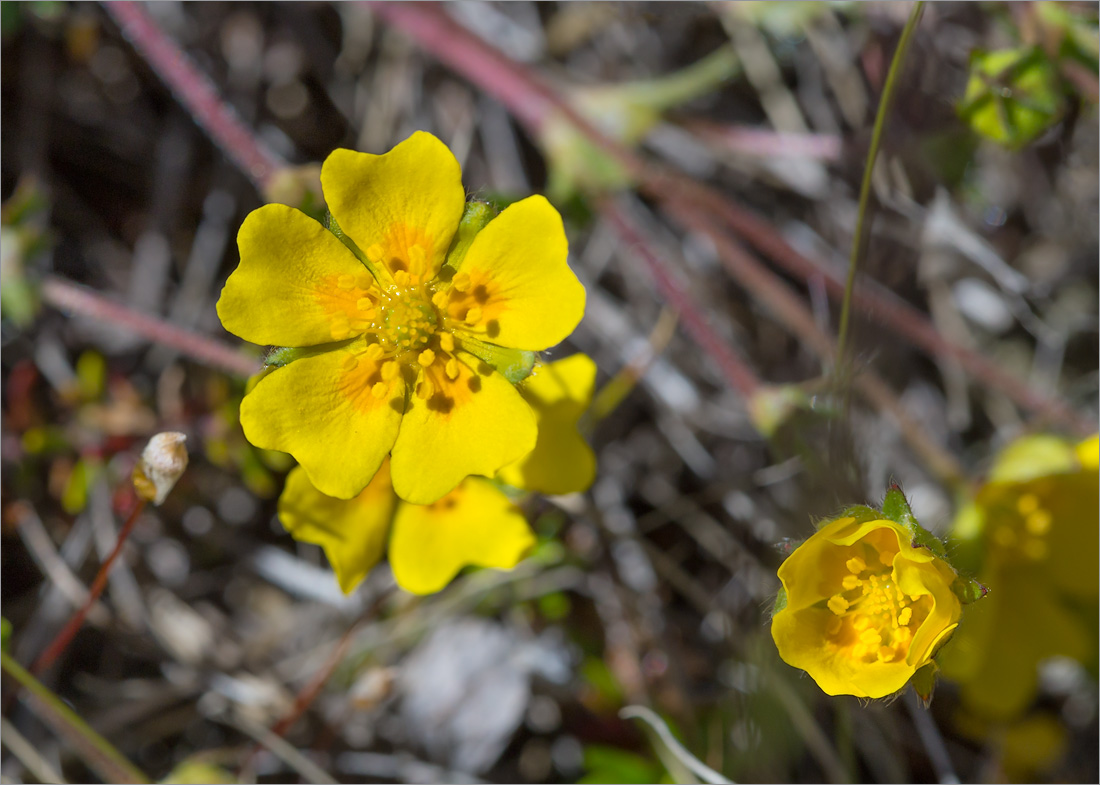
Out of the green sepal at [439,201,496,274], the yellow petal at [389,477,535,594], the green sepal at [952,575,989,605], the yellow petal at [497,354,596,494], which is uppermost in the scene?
the green sepal at [439,201,496,274]

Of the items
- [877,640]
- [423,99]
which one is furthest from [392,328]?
[423,99]

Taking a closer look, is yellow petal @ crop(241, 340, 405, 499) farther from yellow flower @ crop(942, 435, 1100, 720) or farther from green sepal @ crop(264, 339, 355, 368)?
yellow flower @ crop(942, 435, 1100, 720)

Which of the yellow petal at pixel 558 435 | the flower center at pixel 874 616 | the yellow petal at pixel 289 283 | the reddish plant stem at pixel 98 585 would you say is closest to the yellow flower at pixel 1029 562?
the flower center at pixel 874 616

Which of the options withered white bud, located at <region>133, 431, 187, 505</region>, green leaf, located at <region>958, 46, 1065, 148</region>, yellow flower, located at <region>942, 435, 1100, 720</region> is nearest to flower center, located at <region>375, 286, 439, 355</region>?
withered white bud, located at <region>133, 431, 187, 505</region>

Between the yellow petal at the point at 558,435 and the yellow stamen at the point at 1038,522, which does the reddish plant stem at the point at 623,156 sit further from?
the yellow petal at the point at 558,435

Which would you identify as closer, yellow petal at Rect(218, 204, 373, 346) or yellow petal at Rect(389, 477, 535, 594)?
→ yellow petal at Rect(218, 204, 373, 346)

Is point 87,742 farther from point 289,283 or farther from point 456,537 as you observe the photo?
point 289,283
